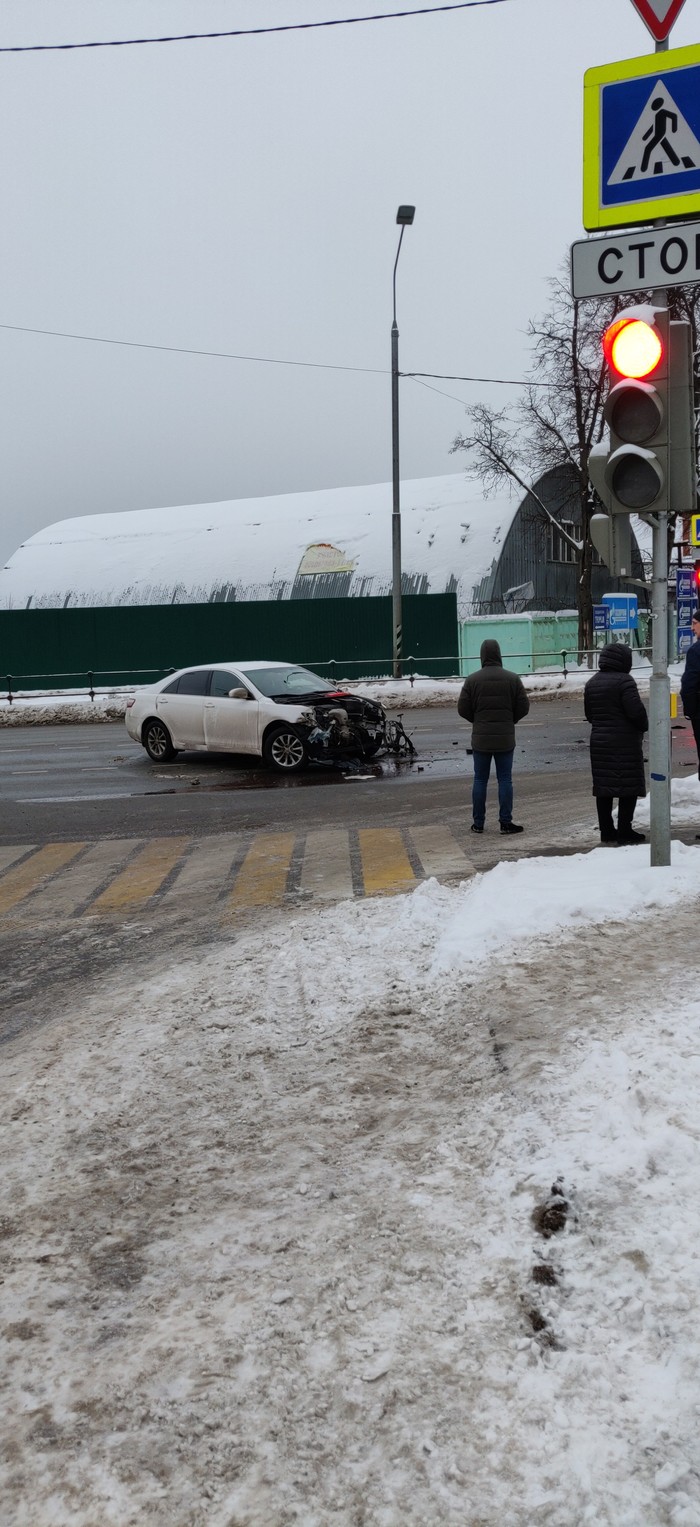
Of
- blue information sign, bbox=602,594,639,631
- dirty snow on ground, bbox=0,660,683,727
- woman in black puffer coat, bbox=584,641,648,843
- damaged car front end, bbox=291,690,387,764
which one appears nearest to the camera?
woman in black puffer coat, bbox=584,641,648,843

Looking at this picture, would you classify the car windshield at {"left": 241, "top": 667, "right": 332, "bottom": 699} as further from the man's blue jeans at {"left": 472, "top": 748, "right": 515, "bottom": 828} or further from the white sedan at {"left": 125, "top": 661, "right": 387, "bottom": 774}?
the man's blue jeans at {"left": 472, "top": 748, "right": 515, "bottom": 828}

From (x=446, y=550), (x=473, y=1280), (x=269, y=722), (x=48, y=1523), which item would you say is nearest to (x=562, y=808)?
(x=269, y=722)

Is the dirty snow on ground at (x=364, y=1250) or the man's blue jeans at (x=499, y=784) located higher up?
the man's blue jeans at (x=499, y=784)

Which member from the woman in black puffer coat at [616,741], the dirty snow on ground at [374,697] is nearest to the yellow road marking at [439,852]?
the woman in black puffer coat at [616,741]

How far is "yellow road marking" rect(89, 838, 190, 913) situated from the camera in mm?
8625

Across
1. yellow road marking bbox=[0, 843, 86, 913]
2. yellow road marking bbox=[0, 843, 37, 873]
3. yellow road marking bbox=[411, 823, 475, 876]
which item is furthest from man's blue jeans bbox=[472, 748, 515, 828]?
yellow road marking bbox=[0, 843, 37, 873]

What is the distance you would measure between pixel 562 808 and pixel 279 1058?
7.35 metres

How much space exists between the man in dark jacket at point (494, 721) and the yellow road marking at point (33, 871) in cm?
369

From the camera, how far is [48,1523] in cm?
253

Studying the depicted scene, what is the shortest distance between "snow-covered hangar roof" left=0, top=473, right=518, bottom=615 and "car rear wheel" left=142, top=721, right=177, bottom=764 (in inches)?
907

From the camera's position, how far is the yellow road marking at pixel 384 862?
28.2ft

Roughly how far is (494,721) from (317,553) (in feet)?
118

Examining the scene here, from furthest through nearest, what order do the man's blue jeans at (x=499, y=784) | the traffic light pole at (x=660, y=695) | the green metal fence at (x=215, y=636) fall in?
the green metal fence at (x=215, y=636)
the man's blue jeans at (x=499, y=784)
the traffic light pole at (x=660, y=695)

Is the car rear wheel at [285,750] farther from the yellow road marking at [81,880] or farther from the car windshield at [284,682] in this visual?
the yellow road marking at [81,880]
